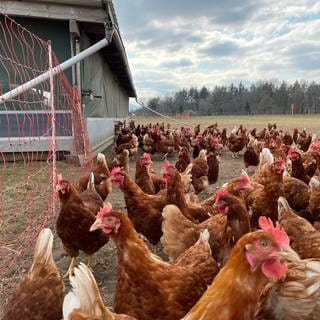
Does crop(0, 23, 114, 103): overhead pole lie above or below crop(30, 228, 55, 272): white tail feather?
above

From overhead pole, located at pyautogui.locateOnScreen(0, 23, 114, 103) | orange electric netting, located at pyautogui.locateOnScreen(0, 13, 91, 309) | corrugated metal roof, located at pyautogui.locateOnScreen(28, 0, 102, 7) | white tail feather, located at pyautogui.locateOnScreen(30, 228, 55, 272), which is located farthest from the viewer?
corrugated metal roof, located at pyautogui.locateOnScreen(28, 0, 102, 7)

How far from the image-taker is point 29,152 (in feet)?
29.4

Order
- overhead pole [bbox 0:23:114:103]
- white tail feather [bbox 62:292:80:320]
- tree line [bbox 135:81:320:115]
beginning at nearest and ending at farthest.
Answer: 1. white tail feather [bbox 62:292:80:320]
2. overhead pole [bbox 0:23:114:103]
3. tree line [bbox 135:81:320:115]

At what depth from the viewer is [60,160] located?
8.80 metres

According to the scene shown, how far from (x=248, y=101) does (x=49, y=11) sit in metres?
65.8

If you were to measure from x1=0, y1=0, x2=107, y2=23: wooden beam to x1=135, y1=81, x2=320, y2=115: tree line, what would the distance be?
56.1 m

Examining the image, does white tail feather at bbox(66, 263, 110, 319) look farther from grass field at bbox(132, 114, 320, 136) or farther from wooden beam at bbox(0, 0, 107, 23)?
grass field at bbox(132, 114, 320, 136)

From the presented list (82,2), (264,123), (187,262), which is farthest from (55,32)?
(264,123)

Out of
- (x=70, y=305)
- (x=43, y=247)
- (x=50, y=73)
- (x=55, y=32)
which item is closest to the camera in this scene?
(x=70, y=305)

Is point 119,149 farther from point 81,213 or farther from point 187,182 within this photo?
point 81,213

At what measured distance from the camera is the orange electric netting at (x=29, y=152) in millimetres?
4039

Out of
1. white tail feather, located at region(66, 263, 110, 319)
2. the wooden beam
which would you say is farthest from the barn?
white tail feather, located at region(66, 263, 110, 319)

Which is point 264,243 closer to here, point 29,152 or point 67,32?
point 29,152

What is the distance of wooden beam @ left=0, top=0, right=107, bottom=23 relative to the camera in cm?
845
